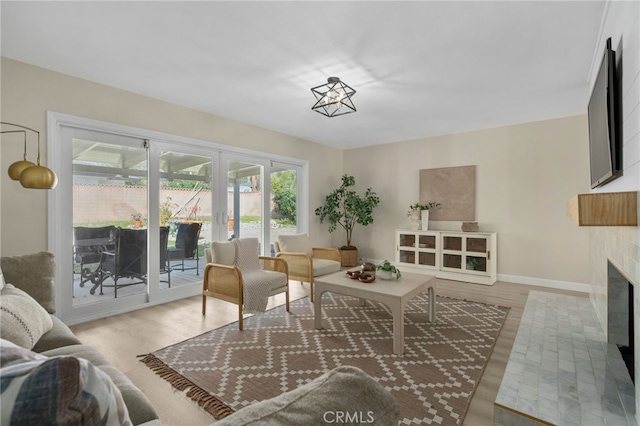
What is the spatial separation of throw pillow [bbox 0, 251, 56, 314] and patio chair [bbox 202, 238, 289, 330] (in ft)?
4.39

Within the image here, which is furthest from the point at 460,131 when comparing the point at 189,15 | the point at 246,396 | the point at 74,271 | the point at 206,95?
the point at 74,271

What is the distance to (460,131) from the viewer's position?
16.8ft

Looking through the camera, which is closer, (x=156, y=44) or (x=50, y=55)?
(x=156, y=44)

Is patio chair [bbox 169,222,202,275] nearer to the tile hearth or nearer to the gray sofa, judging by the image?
the gray sofa

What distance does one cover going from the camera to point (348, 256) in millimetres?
5887

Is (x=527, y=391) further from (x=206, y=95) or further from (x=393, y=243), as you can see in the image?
(x=393, y=243)

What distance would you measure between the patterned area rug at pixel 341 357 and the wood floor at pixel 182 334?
0.23ft

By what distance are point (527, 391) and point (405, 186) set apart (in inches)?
171

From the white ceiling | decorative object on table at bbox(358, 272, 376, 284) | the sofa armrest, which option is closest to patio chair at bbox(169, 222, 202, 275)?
the white ceiling

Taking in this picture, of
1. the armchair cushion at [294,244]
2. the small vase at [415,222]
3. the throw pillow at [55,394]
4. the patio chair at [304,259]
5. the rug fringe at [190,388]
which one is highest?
the small vase at [415,222]

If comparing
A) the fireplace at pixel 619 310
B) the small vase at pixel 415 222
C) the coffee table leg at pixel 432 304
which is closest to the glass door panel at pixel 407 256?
the small vase at pixel 415 222

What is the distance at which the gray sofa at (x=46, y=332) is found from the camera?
1.14m

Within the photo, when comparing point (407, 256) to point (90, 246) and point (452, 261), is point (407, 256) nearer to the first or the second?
point (452, 261)

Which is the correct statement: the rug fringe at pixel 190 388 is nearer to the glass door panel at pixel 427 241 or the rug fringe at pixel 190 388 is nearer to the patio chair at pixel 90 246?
the patio chair at pixel 90 246
